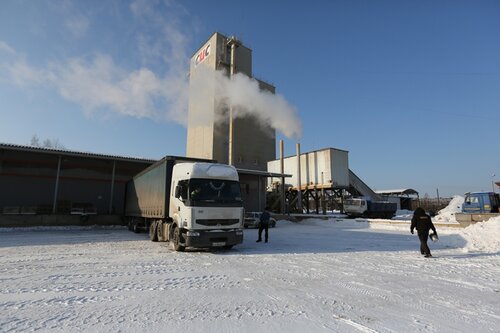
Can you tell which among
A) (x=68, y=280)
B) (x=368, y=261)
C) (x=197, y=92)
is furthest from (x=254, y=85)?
(x=68, y=280)

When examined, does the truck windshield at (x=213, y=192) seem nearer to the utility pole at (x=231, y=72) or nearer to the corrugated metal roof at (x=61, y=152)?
the corrugated metal roof at (x=61, y=152)

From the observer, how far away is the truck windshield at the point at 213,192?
1130 cm

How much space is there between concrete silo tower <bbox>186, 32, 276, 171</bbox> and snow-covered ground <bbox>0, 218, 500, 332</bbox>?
27313 mm

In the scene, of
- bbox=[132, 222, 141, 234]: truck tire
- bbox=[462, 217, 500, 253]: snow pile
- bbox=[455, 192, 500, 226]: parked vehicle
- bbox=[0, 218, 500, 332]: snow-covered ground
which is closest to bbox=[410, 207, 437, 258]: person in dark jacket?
bbox=[0, 218, 500, 332]: snow-covered ground

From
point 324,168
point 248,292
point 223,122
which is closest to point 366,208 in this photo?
point 324,168

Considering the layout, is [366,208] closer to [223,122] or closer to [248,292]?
[223,122]

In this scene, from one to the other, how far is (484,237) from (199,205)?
37.0 feet

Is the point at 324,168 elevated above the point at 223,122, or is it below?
below

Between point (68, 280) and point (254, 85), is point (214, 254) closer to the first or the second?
point (68, 280)

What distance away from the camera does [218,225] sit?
37.4 ft

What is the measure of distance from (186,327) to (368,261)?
7.06m

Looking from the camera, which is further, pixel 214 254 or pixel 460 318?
pixel 214 254

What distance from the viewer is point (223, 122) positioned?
1496 inches

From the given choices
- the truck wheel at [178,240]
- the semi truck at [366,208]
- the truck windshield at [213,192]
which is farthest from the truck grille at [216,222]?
the semi truck at [366,208]
